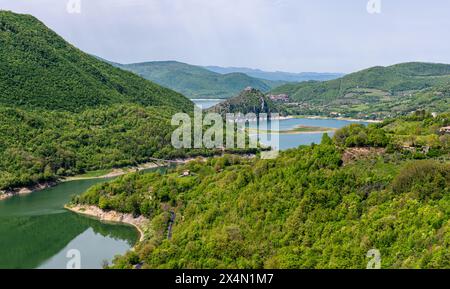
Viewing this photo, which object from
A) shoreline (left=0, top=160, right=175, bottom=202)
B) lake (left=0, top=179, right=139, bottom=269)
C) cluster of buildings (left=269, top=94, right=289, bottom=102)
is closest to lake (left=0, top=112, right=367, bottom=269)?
lake (left=0, top=179, right=139, bottom=269)

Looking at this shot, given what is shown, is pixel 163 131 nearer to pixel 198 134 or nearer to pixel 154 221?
pixel 198 134

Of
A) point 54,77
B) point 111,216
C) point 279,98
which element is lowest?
point 111,216

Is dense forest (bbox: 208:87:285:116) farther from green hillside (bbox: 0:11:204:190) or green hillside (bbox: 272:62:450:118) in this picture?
green hillside (bbox: 0:11:204:190)

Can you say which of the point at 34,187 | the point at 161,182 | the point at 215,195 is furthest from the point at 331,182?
the point at 34,187

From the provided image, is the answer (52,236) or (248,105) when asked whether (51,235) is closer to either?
(52,236)

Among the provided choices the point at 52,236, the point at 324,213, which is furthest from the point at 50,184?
the point at 324,213
